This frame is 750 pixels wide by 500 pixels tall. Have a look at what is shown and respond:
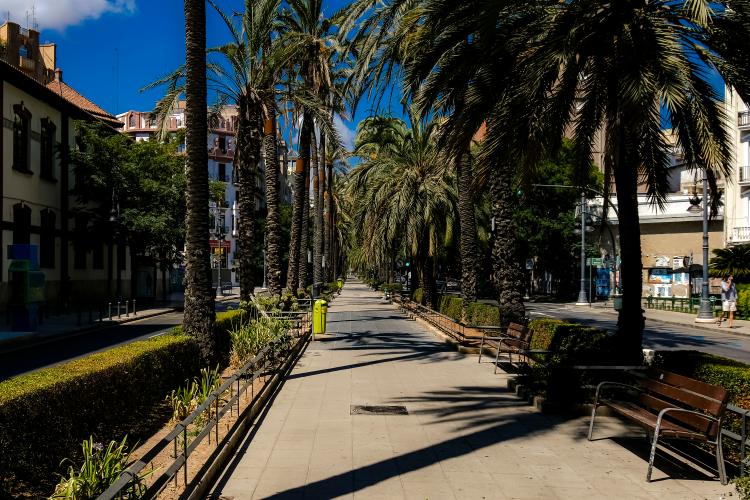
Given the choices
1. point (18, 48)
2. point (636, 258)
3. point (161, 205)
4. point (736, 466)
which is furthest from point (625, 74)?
point (18, 48)

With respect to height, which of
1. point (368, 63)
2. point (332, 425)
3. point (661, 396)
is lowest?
point (332, 425)

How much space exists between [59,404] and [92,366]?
1.46m

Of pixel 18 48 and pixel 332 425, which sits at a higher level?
pixel 18 48

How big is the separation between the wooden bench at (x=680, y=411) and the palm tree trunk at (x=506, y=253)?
342 inches

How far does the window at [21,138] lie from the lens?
33812 millimetres

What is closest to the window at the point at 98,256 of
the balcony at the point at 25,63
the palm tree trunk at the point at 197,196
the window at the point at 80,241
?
the window at the point at 80,241

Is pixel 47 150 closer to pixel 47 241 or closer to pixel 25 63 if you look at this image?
pixel 47 241

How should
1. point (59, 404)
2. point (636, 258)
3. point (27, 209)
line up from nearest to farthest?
point (59, 404)
point (636, 258)
point (27, 209)

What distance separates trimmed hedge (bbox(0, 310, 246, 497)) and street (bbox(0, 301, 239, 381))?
6.88 metres

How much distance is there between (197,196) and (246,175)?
9.69 metres

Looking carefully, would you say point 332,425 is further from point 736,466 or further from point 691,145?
point 691,145

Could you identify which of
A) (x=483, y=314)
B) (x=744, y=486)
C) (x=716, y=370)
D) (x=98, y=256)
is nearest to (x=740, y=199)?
(x=483, y=314)

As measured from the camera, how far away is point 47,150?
37.6m

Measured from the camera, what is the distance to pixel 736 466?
679cm
